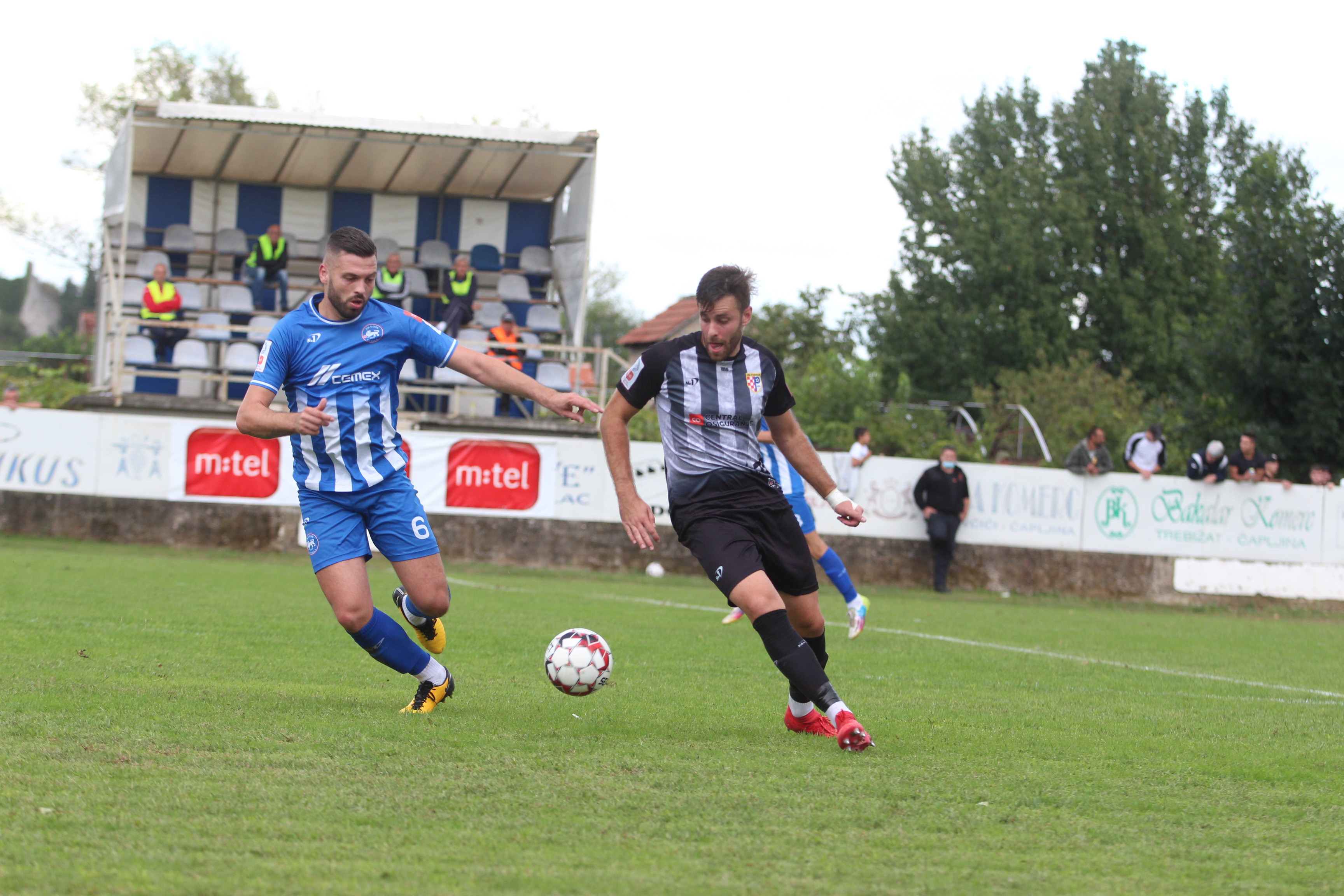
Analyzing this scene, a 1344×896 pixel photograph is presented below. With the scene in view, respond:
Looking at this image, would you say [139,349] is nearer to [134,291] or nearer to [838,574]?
[134,291]

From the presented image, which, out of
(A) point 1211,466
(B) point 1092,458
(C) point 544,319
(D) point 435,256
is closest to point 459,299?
(C) point 544,319

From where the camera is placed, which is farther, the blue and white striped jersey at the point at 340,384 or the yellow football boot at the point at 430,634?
the yellow football boot at the point at 430,634

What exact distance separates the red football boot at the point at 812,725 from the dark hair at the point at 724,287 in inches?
69.8

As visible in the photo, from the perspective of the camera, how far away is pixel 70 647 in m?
7.18

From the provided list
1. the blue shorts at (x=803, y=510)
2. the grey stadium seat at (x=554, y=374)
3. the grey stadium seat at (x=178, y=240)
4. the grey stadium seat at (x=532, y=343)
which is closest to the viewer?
the blue shorts at (x=803, y=510)

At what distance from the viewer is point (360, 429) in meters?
5.59

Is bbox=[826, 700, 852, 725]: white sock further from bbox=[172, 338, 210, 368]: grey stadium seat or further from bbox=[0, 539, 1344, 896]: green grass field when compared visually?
bbox=[172, 338, 210, 368]: grey stadium seat

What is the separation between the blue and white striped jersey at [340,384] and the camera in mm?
5527

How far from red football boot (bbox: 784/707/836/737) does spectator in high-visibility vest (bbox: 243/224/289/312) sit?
17692mm

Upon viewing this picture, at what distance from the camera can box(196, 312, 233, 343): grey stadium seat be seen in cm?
1997

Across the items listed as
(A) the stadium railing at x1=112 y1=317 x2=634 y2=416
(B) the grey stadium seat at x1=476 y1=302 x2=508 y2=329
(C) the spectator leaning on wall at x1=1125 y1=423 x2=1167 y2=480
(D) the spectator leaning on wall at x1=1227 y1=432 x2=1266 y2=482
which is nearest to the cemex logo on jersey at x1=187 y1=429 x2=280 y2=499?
(A) the stadium railing at x1=112 y1=317 x2=634 y2=416

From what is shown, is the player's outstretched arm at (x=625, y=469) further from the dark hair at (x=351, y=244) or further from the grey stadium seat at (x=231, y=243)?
the grey stadium seat at (x=231, y=243)

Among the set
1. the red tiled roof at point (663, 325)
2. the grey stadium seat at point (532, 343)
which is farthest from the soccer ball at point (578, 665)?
the red tiled roof at point (663, 325)

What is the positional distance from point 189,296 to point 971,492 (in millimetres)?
13120
